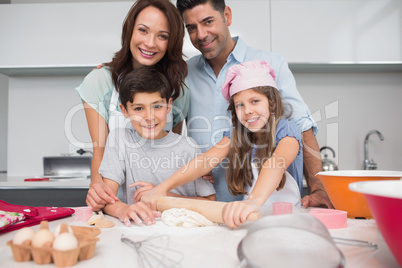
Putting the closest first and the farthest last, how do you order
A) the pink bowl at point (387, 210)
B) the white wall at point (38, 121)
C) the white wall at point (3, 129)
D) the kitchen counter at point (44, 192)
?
the pink bowl at point (387, 210) → the kitchen counter at point (44, 192) → the white wall at point (38, 121) → the white wall at point (3, 129)

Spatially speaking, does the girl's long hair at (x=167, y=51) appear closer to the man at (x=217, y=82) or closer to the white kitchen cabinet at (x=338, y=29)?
the man at (x=217, y=82)

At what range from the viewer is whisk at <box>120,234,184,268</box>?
1.71ft

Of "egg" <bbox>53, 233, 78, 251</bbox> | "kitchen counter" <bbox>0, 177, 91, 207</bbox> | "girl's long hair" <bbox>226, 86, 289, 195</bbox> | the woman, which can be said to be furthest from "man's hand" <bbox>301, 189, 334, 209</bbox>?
"kitchen counter" <bbox>0, 177, 91, 207</bbox>

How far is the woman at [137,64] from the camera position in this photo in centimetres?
125

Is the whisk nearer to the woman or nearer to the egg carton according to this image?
A: the egg carton

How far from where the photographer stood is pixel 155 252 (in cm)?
57

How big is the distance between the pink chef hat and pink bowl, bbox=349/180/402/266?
0.72 m

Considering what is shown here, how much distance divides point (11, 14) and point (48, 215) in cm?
202

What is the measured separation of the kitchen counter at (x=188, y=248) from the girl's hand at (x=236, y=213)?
2cm

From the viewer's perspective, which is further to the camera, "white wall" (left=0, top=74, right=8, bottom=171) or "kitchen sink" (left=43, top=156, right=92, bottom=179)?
"white wall" (left=0, top=74, right=8, bottom=171)

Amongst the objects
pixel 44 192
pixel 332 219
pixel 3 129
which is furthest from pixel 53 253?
pixel 3 129

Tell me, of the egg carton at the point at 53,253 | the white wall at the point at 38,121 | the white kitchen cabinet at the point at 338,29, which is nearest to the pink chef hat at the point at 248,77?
the egg carton at the point at 53,253

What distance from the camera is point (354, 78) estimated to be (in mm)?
2646

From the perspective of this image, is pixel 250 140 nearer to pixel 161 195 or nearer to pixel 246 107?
pixel 246 107
